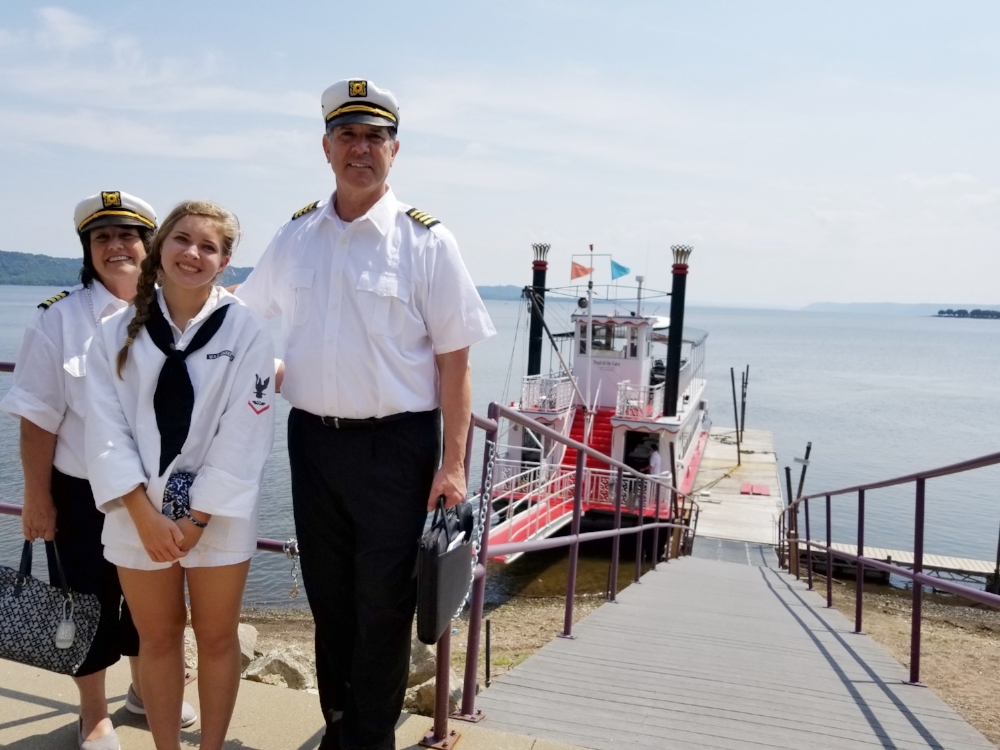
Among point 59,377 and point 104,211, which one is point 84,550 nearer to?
point 59,377

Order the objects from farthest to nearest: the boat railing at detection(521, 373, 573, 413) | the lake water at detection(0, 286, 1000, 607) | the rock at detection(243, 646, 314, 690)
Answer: the boat railing at detection(521, 373, 573, 413) < the lake water at detection(0, 286, 1000, 607) < the rock at detection(243, 646, 314, 690)

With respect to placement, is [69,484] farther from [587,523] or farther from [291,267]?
[587,523]

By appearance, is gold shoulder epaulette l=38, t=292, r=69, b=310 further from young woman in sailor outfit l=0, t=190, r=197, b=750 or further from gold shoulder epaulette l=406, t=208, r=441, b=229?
gold shoulder epaulette l=406, t=208, r=441, b=229

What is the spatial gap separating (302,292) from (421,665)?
3.49 metres

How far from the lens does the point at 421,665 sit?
5000 mm

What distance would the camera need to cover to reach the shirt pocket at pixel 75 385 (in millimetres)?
2152

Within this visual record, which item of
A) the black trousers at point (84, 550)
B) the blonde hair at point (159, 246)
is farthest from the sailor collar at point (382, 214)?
the black trousers at point (84, 550)

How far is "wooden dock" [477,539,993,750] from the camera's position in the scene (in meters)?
2.90

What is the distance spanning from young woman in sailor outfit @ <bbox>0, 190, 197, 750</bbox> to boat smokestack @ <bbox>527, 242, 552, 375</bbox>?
17078 mm

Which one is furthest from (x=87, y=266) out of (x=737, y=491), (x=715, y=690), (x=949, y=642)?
(x=737, y=491)

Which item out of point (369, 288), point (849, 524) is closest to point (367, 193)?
point (369, 288)

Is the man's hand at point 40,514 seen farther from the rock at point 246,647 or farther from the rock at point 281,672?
the rock at point 281,672

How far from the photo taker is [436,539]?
2.04 m

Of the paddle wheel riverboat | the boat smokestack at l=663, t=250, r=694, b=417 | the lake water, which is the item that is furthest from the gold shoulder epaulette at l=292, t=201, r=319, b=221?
the boat smokestack at l=663, t=250, r=694, b=417
